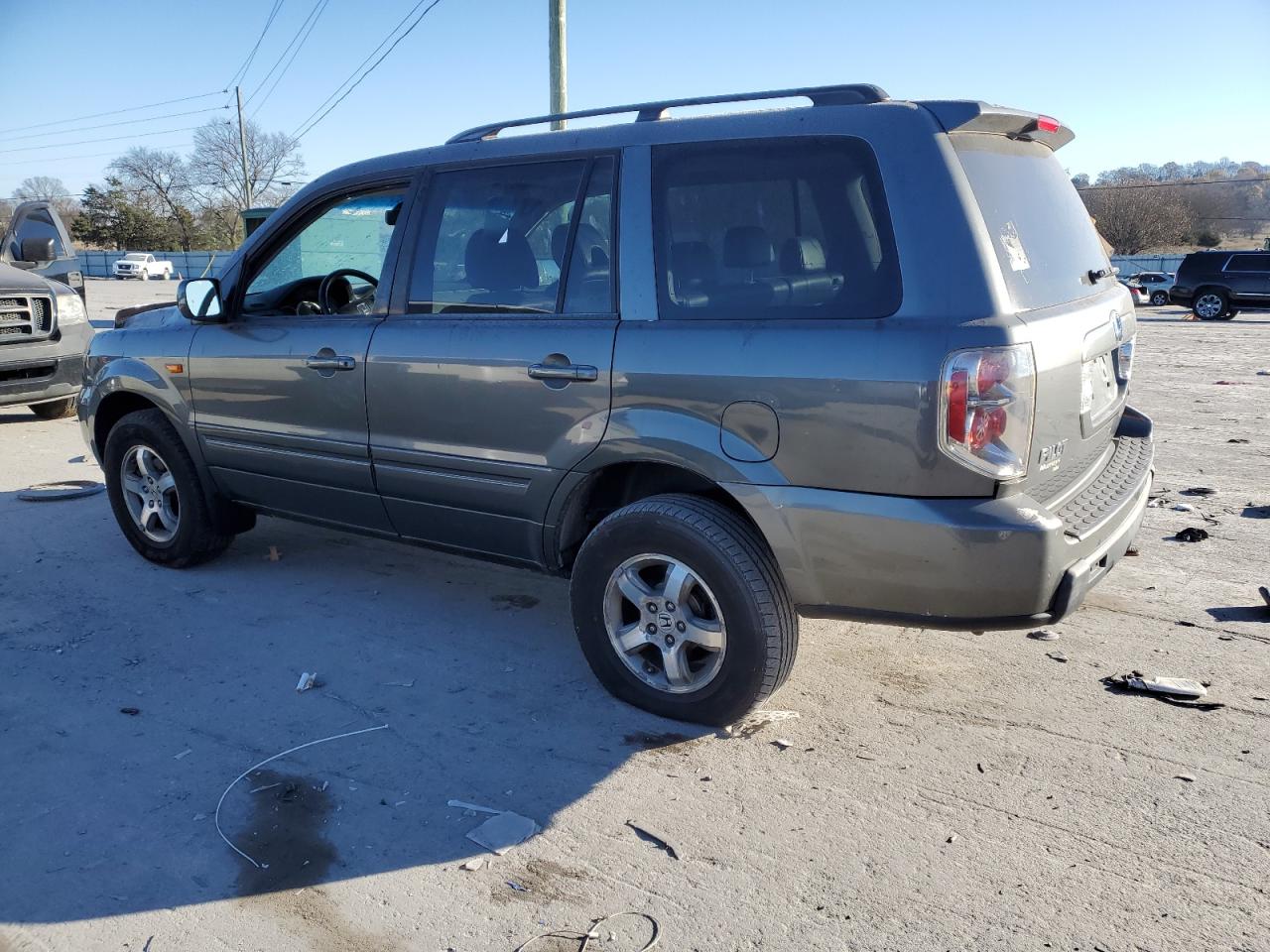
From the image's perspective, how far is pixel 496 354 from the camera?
381 cm

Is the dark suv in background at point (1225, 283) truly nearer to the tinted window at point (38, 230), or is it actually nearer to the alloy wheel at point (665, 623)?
the tinted window at point (38, 230)

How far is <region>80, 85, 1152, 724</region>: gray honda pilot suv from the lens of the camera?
9.77ft

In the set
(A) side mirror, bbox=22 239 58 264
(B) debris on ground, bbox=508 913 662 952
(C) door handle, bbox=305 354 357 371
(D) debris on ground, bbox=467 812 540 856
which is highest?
(A) side mirror, bbox=22 239 58 264

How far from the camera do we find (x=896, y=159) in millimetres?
3082

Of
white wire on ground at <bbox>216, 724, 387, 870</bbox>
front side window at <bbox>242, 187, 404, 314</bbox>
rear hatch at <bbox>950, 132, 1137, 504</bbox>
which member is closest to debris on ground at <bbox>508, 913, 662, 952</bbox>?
white wire on ground at <bbox>216, 724, 387, 870</bbox>

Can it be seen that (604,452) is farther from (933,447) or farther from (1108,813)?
(1108,813)

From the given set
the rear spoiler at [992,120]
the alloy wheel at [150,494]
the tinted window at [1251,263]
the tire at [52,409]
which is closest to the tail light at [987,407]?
the rear spoiler at [992,120]

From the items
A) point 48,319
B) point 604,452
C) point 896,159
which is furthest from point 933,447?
point 48,319

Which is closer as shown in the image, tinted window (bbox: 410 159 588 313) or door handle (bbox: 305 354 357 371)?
tinted window (bbox: 410 159 588 313)

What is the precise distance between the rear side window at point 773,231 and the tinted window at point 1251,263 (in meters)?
26.9

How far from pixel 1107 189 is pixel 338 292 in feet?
205

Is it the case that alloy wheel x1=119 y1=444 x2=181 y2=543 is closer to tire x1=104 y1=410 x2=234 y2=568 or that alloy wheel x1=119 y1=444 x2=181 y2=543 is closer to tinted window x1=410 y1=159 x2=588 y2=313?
tire x1=104 y1=410 x2=234 y2=568

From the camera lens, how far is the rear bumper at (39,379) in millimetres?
8977

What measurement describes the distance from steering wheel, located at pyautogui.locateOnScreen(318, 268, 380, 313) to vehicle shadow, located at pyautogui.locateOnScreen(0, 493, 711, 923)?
1.43 metres
